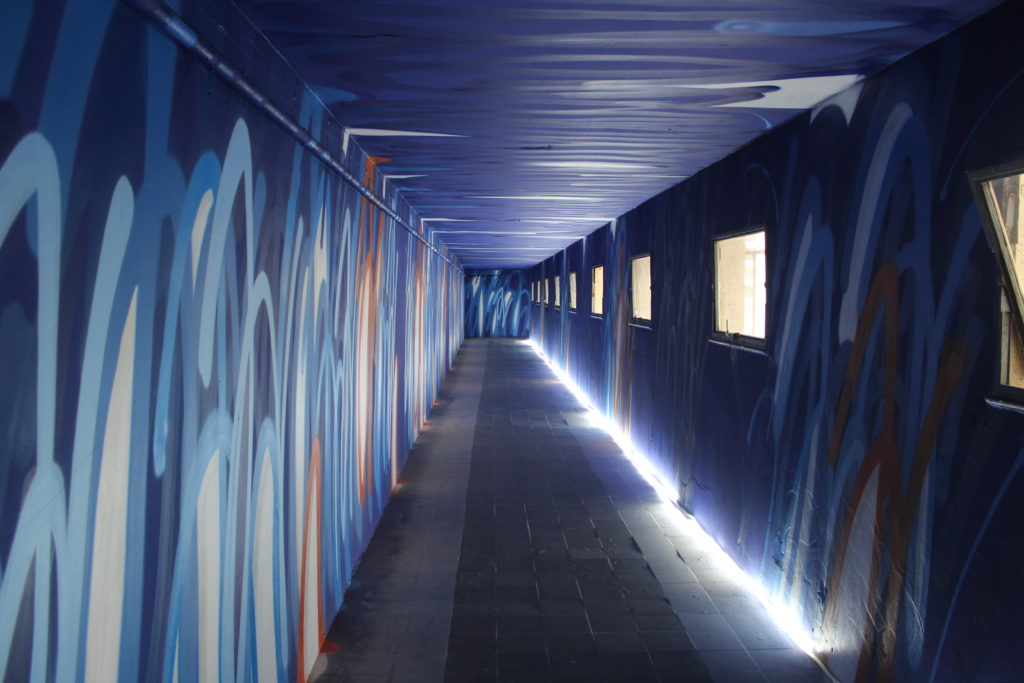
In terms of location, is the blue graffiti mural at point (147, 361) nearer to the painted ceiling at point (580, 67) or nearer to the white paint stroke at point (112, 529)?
the white paint stroke at point (112, 529)

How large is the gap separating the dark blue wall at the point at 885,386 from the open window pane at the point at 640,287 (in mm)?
2600

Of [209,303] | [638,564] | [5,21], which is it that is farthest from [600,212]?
[5,21]

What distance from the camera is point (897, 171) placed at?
256cm

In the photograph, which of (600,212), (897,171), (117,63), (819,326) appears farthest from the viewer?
(600,212)

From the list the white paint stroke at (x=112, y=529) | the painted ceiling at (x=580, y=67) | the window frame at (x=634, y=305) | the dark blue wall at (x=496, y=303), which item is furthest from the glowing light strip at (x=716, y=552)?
the dark blue wall at (x=496, y=303)

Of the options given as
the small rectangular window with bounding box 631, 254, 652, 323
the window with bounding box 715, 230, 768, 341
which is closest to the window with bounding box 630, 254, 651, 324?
the small rectangular window with bounding box 631, 254, 652, 323

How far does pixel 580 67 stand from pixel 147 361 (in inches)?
74.5

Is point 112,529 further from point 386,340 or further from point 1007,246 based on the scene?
point 386,340

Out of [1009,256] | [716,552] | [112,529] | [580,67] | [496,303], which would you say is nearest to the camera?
[112,529]

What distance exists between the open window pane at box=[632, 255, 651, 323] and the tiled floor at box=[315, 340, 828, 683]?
5.69 ft

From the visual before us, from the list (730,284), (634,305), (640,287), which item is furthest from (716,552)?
(640,287)

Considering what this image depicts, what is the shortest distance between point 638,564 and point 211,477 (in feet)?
10.00

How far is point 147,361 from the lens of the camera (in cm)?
150

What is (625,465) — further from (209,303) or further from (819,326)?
(209,303)
